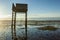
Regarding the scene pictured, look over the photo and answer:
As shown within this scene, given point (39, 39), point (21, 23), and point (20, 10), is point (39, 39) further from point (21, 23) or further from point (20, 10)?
point (21, 23)

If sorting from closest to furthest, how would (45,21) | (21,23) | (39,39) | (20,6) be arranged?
(20,6) → (39,39) → (21,23) → (45,21)

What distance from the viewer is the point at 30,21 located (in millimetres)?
20828

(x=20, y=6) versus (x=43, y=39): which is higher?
(x=20, y=6)

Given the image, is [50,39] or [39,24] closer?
[50,39]

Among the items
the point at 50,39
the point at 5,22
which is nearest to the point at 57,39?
the point at 50,39

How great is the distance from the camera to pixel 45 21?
21.2 meters

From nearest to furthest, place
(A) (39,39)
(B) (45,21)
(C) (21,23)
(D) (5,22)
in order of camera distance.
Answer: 1. (A) (39,39)
2. (C) (21,23)
3. (B) (45,21)
4. (D) (5,22)

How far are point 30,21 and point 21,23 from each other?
1.44 m

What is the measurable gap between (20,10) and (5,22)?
49.9 ft

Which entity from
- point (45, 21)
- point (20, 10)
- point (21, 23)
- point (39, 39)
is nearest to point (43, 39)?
point (39, 39)

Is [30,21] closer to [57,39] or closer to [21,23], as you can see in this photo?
[21,23]

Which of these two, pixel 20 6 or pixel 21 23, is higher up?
pixel 20 6

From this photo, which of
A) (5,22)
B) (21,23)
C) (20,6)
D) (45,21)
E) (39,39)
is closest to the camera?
(20,6)

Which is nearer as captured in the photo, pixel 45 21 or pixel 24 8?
pixel 24 8
